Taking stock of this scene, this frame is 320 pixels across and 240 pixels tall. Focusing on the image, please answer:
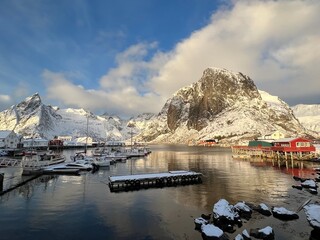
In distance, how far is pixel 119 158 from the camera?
347 feet

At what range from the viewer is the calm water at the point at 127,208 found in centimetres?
2541

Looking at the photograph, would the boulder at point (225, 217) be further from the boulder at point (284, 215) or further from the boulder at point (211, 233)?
the boulder at point (284, 215)

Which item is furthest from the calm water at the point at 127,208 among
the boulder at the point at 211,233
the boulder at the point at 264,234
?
the boulder at the point at 264,234

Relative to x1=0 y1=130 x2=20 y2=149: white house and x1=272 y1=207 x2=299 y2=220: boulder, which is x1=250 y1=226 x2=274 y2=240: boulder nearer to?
x1=272 y1=207 x2=299 y2=220: boulder

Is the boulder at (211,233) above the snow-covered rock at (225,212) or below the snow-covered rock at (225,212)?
below

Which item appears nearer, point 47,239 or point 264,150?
point 47,239

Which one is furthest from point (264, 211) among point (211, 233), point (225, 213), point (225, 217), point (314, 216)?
point (211, 233)

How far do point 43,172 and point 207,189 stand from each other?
39.6 m

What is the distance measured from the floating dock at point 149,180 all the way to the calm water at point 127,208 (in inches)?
110

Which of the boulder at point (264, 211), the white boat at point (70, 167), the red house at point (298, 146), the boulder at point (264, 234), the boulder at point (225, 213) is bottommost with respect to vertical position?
the boulder at point (264, 234)

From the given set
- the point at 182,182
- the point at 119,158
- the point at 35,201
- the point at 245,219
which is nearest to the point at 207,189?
the point at 182,182

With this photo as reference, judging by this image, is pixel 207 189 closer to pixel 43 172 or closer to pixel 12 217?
pixel 12 217

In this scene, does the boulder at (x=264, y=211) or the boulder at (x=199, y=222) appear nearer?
the boulder at (x=199, y=222)

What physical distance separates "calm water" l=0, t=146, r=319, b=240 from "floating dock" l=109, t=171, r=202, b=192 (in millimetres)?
2806
